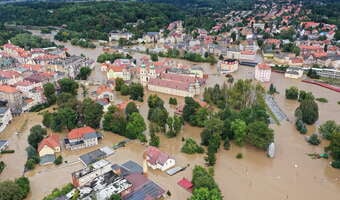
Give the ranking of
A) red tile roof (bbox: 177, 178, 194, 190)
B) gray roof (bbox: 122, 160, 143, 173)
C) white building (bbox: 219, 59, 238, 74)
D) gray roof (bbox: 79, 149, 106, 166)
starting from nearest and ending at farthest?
1. red tile roof (bbox: 177, 178, 194, 190)
2. gray roof (bbox: 122, 160, 143, 173)
3. gray roof (bbox: 79, 149, 106, 166)
4. white building (bbox: 219, 59, 238, 74)

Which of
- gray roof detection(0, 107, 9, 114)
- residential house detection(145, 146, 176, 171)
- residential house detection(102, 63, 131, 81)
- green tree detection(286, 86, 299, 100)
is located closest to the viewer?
residential house detection(145, 146, 176, 171)

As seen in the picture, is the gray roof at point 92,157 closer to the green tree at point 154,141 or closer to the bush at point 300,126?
the green tree at point 154,141

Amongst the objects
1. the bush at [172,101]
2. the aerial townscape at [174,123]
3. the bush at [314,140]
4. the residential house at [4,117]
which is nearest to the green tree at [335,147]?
the aerial townscape at [174,123]

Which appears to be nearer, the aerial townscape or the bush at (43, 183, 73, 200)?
the bush at (43, 183, 73, 200)

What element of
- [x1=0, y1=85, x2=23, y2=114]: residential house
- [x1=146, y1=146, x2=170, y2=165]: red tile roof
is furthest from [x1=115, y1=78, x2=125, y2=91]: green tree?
[x1=146, y1=146, x2=170, y2=165]: red tile roof

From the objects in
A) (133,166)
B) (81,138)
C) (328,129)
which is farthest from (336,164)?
(81,138)

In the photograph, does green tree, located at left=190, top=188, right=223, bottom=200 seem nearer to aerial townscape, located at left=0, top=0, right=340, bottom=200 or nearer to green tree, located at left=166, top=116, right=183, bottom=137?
aerial townscape, located at left=0, top=0, right=340, bottom=200
